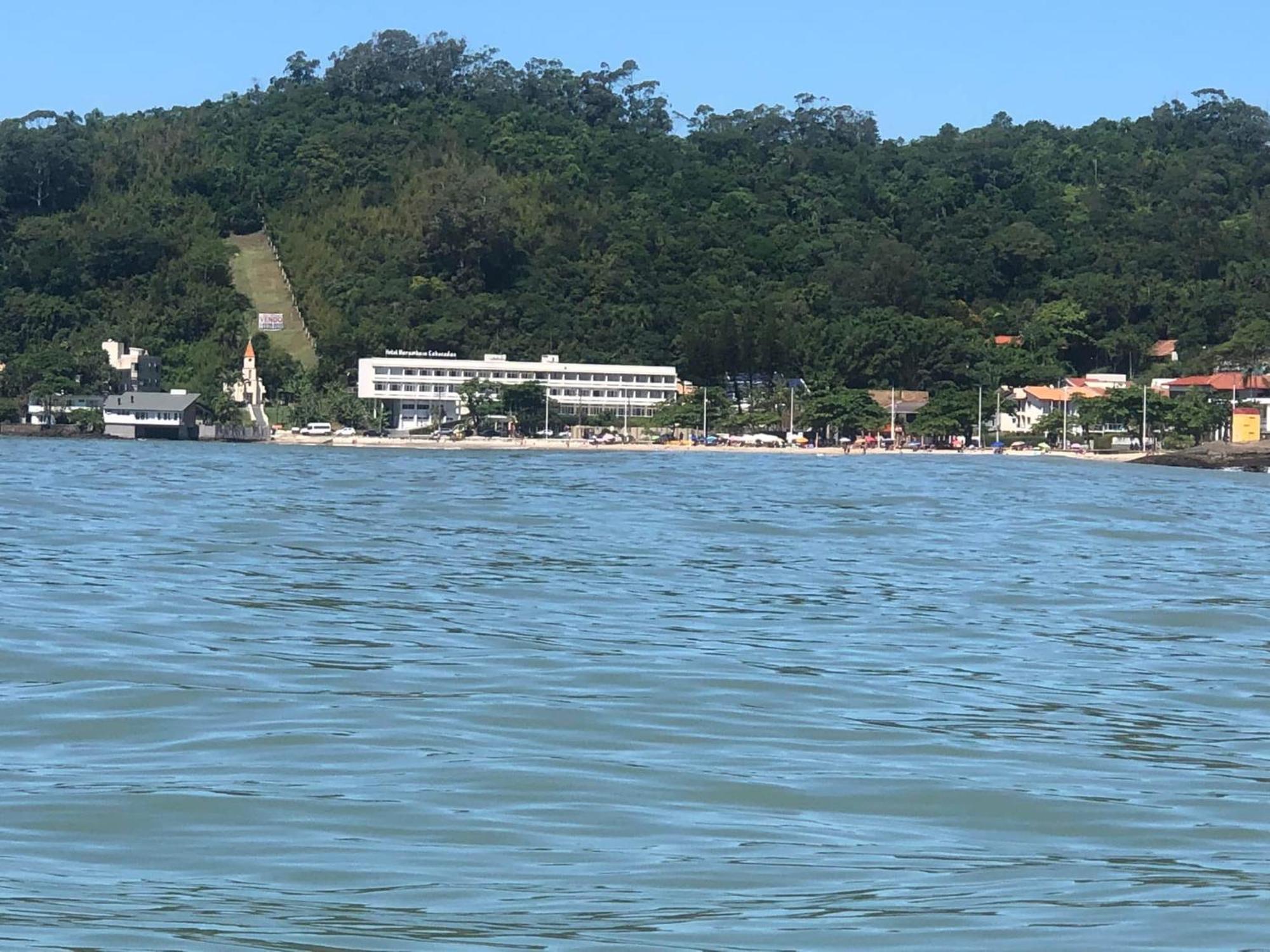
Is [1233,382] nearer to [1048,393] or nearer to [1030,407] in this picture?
[1048,393]

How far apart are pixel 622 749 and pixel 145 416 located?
282 feet

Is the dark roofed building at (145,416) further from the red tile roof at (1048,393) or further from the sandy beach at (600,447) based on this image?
the red tile roof at (1048,393)

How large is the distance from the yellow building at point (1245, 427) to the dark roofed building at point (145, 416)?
166 ft

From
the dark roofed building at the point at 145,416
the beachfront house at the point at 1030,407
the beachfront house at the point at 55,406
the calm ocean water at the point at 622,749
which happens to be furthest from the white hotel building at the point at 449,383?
the calm ocean water at the point at 622,749

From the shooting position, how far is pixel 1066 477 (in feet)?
161

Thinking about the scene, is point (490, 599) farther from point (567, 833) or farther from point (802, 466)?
point (802, 466)

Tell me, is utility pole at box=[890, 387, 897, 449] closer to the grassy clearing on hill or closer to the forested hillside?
the forested hillside

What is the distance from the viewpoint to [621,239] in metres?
111

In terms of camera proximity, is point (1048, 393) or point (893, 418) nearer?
point (893, 418)

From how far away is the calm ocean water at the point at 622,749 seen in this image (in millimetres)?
5629

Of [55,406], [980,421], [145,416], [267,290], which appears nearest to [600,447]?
[980,421]

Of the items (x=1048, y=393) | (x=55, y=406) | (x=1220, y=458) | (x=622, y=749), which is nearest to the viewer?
(x=622, y=749)

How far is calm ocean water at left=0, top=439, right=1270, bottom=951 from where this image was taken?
5629 millimetres

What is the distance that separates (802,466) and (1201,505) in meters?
24.2
